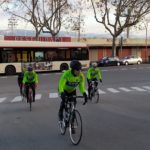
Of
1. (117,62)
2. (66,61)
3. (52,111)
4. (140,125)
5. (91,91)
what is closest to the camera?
(140,125)

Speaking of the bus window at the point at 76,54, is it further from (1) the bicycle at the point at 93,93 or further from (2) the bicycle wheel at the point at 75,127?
(2) the bicycle wheel at the point at 75,127

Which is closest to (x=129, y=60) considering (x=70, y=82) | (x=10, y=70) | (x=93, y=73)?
(x=10, y=70)

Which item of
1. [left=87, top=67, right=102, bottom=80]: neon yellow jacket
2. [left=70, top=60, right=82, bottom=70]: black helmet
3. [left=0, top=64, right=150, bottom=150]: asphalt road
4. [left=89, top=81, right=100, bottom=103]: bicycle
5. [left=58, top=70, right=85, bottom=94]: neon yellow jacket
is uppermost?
[left=70, top=60, right=82, bottom=70]: black helmet

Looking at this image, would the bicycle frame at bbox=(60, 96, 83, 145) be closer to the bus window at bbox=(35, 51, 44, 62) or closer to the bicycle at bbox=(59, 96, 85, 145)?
the bicycle at bbox=(59, 96, 85, 145)

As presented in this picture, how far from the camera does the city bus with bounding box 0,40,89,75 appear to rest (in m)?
41.0

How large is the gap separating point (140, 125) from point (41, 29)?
179 feet

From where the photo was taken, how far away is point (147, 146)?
8.64 m

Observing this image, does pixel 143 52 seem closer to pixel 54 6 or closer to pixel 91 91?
pixel 54 6

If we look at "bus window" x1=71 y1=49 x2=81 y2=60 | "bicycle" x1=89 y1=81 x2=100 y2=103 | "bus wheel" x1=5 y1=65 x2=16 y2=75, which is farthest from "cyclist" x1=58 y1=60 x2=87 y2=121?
"bus window" x1=71 y1=49 x2=81 y2=60

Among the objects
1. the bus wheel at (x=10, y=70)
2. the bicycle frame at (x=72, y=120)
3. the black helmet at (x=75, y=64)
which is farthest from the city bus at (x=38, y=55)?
the black helmet at (x=75, y=64)

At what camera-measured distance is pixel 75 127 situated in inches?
359

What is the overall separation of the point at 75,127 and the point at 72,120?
187 millimetres

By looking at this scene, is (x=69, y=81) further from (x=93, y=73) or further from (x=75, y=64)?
(x=93, y=73)

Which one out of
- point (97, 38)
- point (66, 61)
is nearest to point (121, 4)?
point (97, 38)
